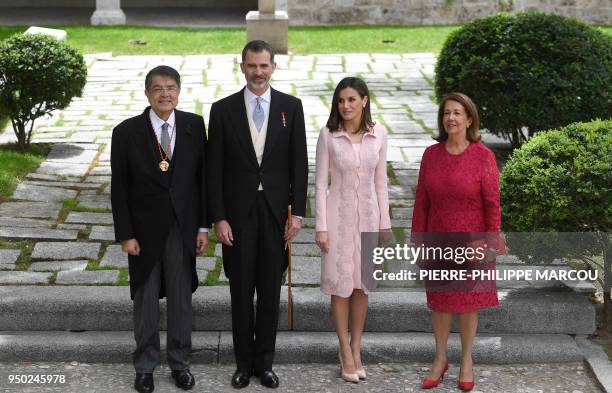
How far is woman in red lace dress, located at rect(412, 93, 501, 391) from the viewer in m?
5.32

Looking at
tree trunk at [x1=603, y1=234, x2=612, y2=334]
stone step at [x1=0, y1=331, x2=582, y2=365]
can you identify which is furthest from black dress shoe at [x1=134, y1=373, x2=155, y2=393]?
tree trunk at [x1=603, y1=234, x2=612, y2=334]

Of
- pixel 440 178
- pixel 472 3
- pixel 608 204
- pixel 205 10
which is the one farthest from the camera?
pixel 205 10

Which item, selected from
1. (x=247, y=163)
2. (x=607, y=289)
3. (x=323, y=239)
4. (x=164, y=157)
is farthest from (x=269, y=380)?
(x=607, y=289)

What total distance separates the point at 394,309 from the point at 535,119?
370 centimetres

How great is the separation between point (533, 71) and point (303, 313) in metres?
4.08

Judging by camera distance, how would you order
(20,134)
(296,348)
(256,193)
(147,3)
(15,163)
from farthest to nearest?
(147,3)
(20,134)
(15,163)
(296,348)
(256,193)

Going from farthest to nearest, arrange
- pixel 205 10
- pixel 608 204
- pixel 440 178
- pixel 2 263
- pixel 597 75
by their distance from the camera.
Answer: pixel 205 10 < pixel 597 75 < pixel 2 263 < pixel 608 204 < pixel 440 178

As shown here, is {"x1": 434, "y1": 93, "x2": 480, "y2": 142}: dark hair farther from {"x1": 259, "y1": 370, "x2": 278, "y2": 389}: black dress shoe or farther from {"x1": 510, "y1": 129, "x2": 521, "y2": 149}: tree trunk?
{"x1": 510, "y1": 129, "x2": 521, "y2": 149}: tree trunk

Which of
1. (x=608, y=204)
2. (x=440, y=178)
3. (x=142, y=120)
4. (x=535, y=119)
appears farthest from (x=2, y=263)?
(x=535, y=119)

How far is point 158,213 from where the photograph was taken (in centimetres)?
536

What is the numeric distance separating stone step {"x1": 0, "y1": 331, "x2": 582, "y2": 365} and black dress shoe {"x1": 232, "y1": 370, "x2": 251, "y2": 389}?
0.40 m

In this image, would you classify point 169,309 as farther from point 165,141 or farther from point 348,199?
point 348,199

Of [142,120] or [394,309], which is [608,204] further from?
[142,120]

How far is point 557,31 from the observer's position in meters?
9.23
